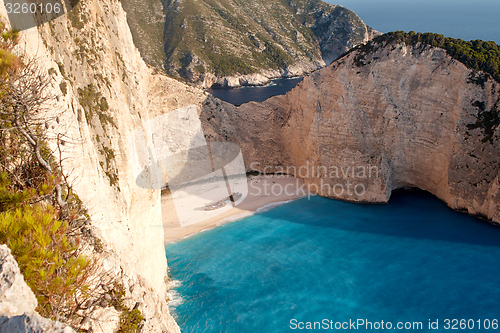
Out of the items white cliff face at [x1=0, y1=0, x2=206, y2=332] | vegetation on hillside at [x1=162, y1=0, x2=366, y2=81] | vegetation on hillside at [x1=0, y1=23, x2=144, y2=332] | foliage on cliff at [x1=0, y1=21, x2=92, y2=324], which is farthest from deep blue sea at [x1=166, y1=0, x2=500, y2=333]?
vegetation on hillside at [x1=162, y1=0, x2=366, y2=81]

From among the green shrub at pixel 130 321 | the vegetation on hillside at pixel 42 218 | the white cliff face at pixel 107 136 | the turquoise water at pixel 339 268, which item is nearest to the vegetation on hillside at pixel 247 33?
the turquoise water at pixel 339 268

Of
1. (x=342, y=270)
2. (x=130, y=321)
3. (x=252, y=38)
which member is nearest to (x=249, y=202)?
(x=342, y=270)

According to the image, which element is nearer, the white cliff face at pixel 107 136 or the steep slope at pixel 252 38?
the white cliff face at pixel 107 136

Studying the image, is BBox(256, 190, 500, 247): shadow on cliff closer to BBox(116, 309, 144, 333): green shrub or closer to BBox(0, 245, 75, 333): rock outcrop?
BBox(116, 309, 144, 333): green shrub

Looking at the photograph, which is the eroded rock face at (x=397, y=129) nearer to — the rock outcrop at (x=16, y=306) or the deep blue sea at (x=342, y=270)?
the deep blue sea at (x=342, y=270)

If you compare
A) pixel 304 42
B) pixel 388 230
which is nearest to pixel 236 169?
pixel 388 230

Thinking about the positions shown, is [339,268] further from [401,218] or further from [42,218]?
[42,218]

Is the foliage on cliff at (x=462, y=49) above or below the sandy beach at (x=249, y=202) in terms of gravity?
above
